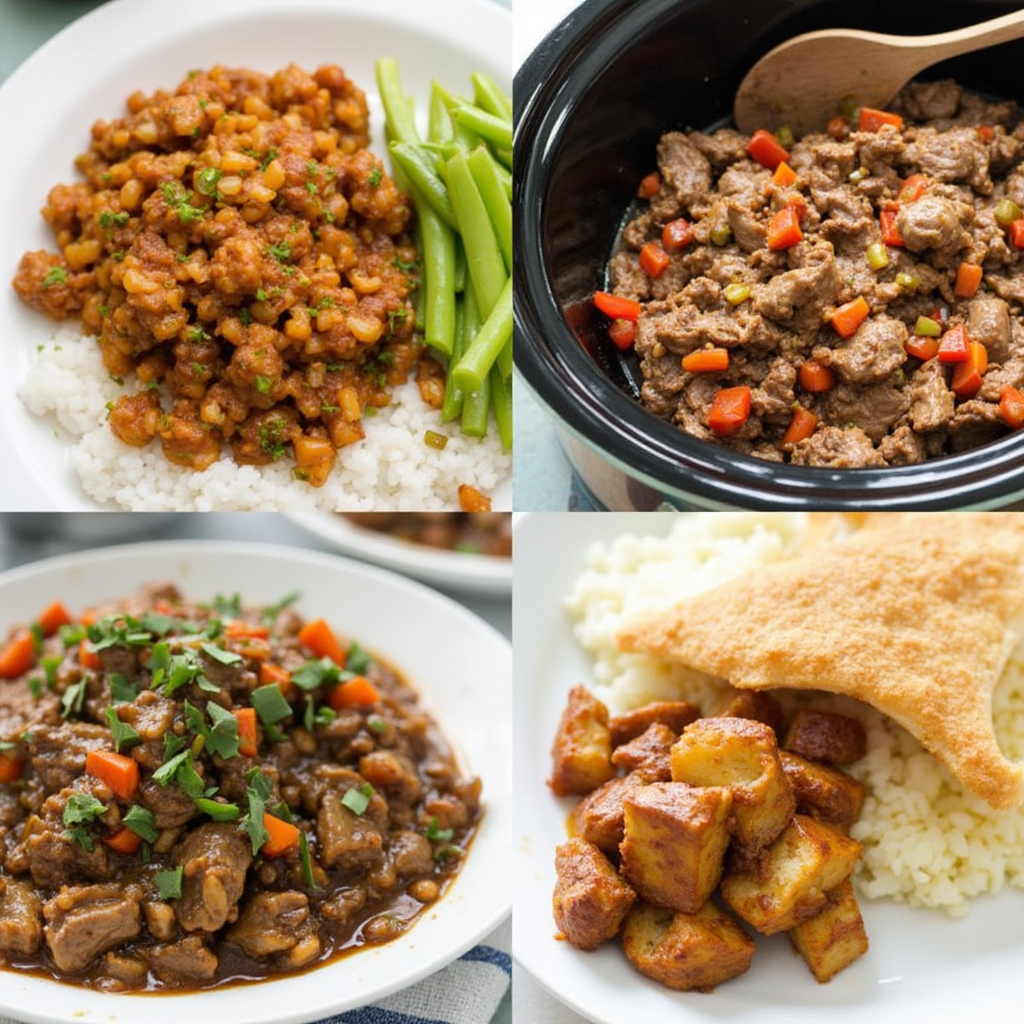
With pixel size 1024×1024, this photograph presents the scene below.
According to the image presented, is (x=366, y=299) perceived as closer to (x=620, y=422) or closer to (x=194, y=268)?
(x=194, y=268)

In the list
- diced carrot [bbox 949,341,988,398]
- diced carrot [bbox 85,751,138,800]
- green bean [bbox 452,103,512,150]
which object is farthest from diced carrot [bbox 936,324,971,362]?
diced carrot [bbox 85,751,138,800]

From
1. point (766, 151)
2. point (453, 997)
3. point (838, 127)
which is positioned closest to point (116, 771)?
point (453, 997)

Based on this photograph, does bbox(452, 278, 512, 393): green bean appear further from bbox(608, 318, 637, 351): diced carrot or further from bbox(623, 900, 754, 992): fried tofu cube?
bbox(623, 900, 754, 992): fried tofu cube

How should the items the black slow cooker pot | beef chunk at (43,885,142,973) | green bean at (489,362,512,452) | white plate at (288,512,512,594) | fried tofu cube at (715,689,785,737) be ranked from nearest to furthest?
1. the black slow cooker pot
2. beef chunk at (43,885,142,973)
3. fried tofu cube at (715,689,785,737)
4. green bean at (489,362,512,452)
5. white plate at (288,512,512,594)

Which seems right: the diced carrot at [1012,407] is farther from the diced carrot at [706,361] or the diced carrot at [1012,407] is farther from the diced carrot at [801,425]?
the diced carrot at [706,361]

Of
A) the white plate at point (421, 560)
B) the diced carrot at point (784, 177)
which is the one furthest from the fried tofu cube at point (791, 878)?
the white plate at point (421, 560)

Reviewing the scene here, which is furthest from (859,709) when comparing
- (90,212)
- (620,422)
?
(90,212)

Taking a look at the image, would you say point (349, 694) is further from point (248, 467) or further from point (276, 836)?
point (248, 467)
